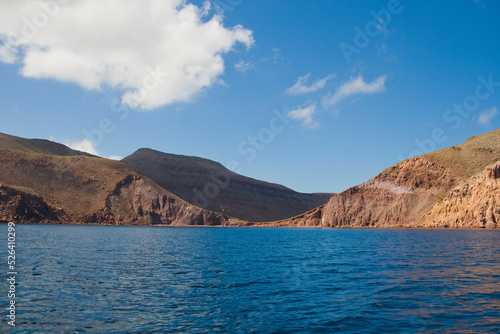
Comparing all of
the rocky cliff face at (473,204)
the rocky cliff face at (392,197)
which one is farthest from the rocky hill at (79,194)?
the rocky cliff face at (473,204)

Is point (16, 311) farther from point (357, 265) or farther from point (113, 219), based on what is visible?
point (113, 219)

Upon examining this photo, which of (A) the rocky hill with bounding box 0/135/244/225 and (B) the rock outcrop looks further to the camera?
(A) the rocky hill with bounding box 0/135/244/225

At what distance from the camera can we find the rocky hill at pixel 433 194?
107m

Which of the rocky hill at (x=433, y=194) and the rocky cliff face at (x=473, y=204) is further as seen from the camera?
the rocky hill at (x=433, y=194)

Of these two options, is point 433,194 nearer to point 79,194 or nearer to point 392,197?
point 392,197

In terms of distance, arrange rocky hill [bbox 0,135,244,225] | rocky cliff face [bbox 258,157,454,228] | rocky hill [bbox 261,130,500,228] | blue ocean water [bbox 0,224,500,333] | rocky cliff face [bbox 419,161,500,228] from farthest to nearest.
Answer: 1. rocky cliff face [bbox 258,157,454,228]
2. rocky hill [bbox 0,135,244,225]
3. rocky hill [bbox 261,130,500,228]
4. rocky cliff face [bbox 419,161,500,228]
5. blue ocean water [bbox 0,224,500,333]

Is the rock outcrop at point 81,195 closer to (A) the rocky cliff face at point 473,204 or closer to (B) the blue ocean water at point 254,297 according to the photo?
(B) the blue ocean water at point 254,297

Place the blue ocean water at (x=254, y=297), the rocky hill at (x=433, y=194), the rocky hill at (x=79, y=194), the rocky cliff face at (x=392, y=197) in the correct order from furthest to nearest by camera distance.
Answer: the rocky cliff face at (x=392, y=197), the rocky hill at (x=79, y=194), the rocky hill at (x=433, y=194), the blue ocean water at (x=254, y=297)

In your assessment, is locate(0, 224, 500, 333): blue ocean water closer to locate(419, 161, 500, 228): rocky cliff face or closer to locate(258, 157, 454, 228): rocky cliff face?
locate(419, 161, 500, 228): rocky cliff face

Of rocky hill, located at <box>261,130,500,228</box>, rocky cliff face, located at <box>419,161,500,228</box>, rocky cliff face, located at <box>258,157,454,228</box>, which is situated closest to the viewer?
rocky cliff face, located at <box>419,161,500,228</box>

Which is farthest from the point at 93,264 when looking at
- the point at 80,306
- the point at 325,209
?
the point at 325,209

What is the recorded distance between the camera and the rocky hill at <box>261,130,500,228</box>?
107 m

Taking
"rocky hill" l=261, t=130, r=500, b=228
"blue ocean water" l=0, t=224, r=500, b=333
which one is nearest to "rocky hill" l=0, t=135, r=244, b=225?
"rocky hill" l=261, t=130, r=500, b=228

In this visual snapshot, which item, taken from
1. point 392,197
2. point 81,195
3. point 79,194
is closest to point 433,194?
point 392,197
